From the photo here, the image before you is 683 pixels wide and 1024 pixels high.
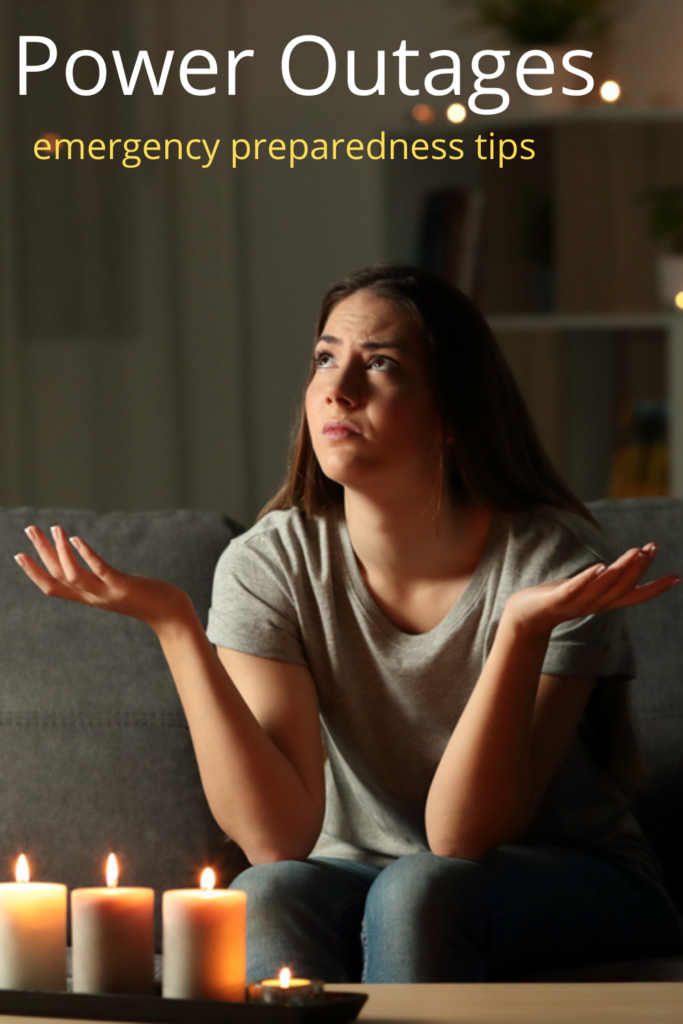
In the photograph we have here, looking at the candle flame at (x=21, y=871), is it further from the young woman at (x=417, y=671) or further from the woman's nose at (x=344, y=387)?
A: the woman's nose at (x=344, y=387)

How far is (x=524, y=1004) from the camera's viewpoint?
36.5 inches

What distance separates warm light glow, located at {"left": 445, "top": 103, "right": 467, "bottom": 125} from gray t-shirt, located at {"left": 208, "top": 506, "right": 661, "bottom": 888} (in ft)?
6.62

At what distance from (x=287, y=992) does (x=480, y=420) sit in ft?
2.52

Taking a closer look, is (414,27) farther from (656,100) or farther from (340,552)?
(340,552)

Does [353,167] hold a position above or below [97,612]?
above

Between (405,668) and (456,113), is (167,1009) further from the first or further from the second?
(456,113)

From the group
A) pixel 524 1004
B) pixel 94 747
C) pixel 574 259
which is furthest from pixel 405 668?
pixel 574 259

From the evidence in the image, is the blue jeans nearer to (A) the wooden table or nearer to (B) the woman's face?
(A) the wooden table

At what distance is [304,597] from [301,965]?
42cm

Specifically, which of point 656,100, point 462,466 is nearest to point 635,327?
point 656,100

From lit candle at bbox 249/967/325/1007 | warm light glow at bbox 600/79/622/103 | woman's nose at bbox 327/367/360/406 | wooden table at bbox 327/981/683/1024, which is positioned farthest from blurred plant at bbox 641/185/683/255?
lit candle at bbox 249/967/325/1007

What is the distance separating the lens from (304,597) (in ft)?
4.91

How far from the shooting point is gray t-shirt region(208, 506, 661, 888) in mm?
1447

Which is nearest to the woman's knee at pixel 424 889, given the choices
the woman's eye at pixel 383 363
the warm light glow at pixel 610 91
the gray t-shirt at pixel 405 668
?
the gray t-shirt at pixel 405 668
